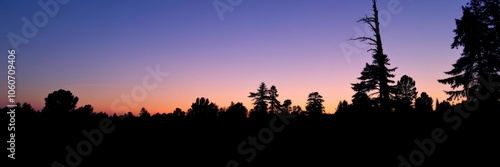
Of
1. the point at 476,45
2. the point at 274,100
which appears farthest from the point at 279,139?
the point at 274,100

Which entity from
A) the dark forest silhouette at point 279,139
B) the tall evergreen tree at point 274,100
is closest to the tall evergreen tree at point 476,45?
the dark forest silhouette at point 279,139

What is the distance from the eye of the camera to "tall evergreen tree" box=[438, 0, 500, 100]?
21188 mm

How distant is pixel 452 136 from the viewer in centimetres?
987

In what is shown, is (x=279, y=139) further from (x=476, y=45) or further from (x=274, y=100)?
(x=274, y=100)

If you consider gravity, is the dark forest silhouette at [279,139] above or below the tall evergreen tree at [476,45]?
below

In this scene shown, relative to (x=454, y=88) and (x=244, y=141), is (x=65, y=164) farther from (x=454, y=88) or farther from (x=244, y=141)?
(x=454, y=88)

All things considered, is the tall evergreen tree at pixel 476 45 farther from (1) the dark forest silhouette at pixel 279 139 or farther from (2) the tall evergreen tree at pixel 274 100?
(2) the tall evergreen tree at pixel 274 100

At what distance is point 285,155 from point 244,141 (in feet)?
7.38

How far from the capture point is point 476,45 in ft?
72.3

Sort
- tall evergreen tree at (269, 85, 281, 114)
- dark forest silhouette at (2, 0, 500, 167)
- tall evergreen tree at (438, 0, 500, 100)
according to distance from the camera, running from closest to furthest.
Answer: dark forest silhouette at (2, 0, 500, 167) → tall evergreen tree at (438, 0, 500, 100) → tall evergreen tree at (269, 85, 281, 114)

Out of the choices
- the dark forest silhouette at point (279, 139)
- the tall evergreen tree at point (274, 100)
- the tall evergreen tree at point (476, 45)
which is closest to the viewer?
the dark forest silhouette at point (279, 139)

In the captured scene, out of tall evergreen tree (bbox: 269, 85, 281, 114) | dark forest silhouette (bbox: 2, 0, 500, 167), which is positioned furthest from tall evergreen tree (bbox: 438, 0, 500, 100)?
tall evergreen tree (bbox: 269, 85, 281, 114)

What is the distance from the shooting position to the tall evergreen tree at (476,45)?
21188 millimetres

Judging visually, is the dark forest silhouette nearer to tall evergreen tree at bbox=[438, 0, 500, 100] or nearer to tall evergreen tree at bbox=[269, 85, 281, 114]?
tall evergreen tree at bbox=[438, 0, 500, 100]
